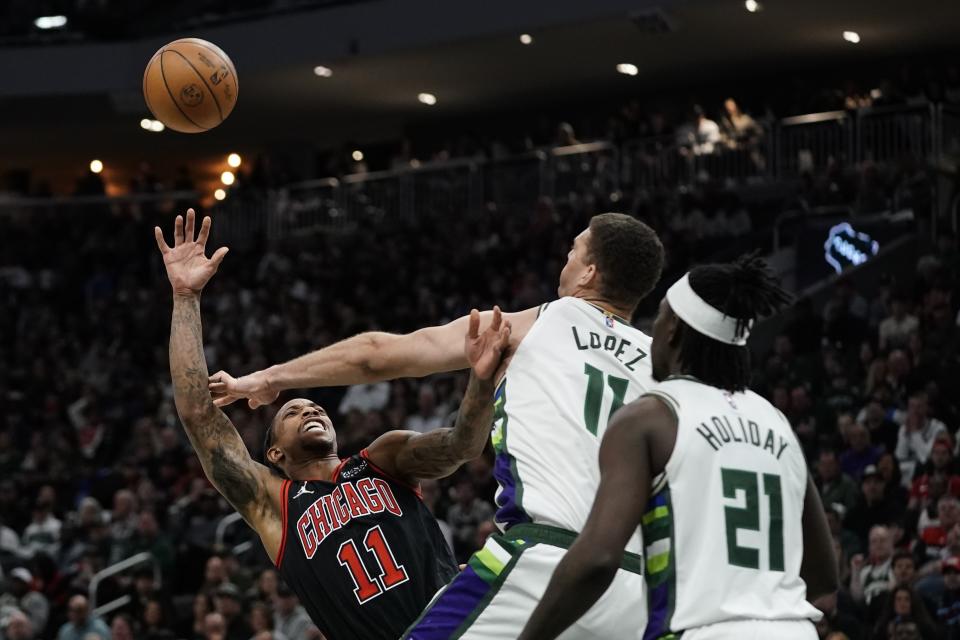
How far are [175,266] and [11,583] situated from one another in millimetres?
10556

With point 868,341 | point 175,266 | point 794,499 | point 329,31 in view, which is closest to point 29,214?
point 329,31

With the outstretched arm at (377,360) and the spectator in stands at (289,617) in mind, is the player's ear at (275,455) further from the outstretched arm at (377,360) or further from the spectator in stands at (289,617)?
the spectator in stands at (289,617)

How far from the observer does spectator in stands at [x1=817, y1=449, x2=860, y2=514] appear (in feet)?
39.9

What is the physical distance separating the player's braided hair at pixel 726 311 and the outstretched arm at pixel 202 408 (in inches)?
98.3

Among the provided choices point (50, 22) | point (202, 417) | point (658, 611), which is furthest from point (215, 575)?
point (50, 22)

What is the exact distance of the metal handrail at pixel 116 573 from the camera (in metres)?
15.5

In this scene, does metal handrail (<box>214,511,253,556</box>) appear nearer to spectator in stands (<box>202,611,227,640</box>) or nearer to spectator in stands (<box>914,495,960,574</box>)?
spectator in stands (<box>202,611,227,640</box>)

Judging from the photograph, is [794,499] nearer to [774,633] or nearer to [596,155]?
[774,633]

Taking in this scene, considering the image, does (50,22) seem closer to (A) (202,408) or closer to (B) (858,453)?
(B) (858,453)

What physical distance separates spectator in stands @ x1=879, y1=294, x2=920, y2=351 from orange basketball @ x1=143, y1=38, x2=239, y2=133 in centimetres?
772

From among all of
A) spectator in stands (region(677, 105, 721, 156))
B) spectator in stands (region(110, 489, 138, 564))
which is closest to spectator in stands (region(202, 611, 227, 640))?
spectator in stands (region(110, 489, 138, 564))

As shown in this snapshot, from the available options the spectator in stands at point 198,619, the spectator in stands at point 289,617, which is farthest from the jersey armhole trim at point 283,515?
the spectator in stands at point 198,619

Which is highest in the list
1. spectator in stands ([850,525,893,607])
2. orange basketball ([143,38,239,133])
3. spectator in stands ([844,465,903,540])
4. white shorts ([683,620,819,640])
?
orange basketball ([143,38,239,133])

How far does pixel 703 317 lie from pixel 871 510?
845 cm
